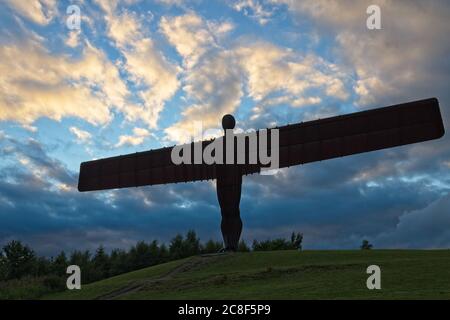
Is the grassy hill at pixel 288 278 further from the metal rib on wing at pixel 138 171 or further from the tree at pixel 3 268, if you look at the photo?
the tree at pixel 3 268

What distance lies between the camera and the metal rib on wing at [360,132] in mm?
22625

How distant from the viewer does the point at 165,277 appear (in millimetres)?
22734

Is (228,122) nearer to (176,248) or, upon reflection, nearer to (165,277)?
(165,277)

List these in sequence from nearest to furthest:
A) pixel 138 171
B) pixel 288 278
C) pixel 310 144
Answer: pixel 288 278
pixel 310 144
pixel 138 171

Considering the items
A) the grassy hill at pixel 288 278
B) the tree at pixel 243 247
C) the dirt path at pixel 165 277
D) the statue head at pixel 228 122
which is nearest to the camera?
the grassy hill at pixel 288 278

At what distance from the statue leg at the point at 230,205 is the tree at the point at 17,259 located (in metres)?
36.4

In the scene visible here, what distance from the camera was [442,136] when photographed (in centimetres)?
2278

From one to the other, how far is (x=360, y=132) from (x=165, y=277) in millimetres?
10882

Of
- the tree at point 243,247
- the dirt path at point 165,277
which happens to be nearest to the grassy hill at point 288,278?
the dirt path at point 165,277

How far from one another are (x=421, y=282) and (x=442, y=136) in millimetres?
9174

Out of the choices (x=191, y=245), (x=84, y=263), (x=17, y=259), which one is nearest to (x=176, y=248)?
(x=191, y=245)

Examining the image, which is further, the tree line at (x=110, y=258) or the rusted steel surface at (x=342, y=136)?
the tree line at (x=110, y=258)

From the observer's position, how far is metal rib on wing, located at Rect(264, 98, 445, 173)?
22.6 metres
